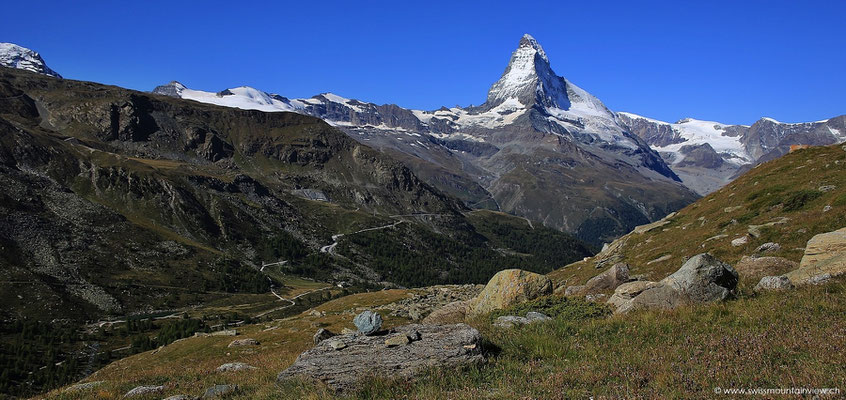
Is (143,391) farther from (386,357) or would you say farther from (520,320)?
(520,320)

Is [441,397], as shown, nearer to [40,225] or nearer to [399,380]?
[399,380]

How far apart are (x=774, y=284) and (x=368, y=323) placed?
48.7 ft

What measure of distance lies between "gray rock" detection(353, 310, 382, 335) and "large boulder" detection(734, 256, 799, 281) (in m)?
16.5

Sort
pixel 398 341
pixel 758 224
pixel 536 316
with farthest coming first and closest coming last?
1. pixel 758 224
2. pixel 536 316
3. pixel 398 341

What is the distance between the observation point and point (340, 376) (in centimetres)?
1263

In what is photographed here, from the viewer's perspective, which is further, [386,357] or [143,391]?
[143,391]

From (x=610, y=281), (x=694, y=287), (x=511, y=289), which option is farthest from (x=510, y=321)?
(x=610, y=281)

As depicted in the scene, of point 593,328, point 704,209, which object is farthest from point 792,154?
point 593,328

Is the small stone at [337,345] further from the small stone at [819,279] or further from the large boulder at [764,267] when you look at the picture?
Result: the large boulder at [764,267]

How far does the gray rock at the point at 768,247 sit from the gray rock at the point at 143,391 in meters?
32.4

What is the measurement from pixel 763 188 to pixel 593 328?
1730 inches

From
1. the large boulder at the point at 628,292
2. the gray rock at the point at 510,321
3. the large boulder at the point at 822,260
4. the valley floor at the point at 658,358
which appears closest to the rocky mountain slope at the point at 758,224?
the large boulder at the point at 822,260

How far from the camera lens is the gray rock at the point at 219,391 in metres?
14.4

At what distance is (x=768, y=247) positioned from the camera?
27422 millimetres
